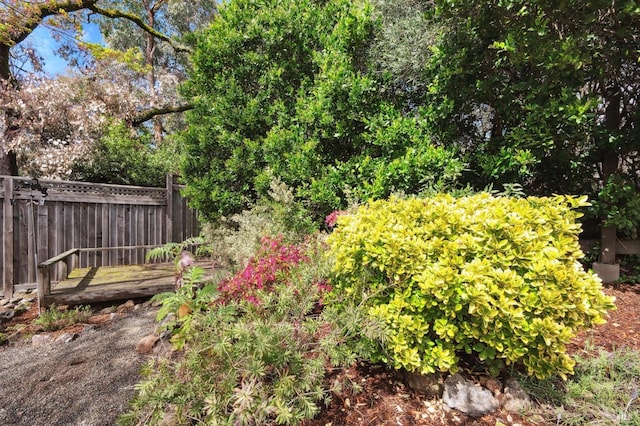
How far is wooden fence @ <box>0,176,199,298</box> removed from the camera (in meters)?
4.45

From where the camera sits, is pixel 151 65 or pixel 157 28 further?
pixel 157 28

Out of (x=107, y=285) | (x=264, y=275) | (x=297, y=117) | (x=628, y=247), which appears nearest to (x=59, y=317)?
(x=107, y=285)

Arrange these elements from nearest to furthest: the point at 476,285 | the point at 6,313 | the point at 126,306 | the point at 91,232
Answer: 1. the point at 476,285
2. the point at 6,313
3. the point at 126,306
4. the point at 91,232

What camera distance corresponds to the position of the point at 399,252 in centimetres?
172

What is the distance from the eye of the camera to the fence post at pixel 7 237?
14.4 ft

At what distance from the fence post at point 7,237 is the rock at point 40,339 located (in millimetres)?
1887

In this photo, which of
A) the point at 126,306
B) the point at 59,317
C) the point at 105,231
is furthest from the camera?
the point at 105,231

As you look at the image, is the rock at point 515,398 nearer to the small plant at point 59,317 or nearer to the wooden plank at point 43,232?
the small plant at point 59,317

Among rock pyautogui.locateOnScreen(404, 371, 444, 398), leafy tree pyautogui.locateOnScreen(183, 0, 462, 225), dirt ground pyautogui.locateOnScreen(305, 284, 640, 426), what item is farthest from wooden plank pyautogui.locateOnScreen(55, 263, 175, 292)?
rock pyautogui.locateOnScreen(404, 371, 444, 398)

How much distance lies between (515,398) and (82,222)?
6325 millimetres

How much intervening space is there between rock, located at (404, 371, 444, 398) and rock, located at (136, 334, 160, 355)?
2.48 metres

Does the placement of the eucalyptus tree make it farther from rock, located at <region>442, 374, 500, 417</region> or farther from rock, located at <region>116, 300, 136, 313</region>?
rock, located at <region>442, 374, 500, 417</region>

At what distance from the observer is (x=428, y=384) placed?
1748 millimetres

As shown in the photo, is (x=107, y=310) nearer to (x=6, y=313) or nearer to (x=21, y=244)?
(x=6, y=313)
